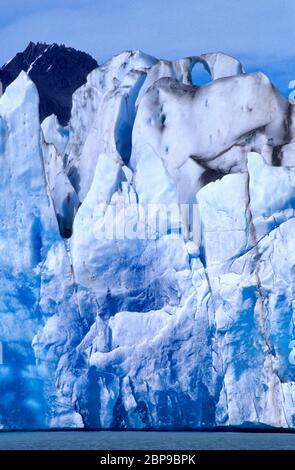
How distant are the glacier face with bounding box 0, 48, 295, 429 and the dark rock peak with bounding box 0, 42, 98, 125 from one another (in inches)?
62.2

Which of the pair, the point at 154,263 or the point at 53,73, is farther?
the point at 53,73

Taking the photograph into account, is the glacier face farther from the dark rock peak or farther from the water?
the dark rock peak

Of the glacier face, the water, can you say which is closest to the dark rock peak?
the glacier face

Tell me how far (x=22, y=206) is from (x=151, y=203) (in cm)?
120

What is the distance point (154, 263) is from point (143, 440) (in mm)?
1703

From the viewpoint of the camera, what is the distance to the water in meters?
9.83

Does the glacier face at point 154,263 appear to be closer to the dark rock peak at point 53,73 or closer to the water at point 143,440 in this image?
the water at point 143,440

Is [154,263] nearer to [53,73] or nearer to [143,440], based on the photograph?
[143,440]

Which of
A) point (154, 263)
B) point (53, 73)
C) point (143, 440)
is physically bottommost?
point (143, 440)

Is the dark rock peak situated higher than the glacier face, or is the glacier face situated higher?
the dark rock peak

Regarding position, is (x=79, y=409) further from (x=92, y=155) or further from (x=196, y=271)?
(x=92, y=155)

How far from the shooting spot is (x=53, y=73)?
13.8 meters

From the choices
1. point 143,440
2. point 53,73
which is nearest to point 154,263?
point 143,440
